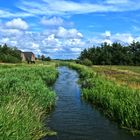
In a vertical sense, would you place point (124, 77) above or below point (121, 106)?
below

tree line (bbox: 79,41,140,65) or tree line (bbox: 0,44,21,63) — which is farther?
tree line (bbox: 79,41,140,65)

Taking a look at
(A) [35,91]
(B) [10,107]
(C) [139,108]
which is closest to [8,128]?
(B) [10,107]

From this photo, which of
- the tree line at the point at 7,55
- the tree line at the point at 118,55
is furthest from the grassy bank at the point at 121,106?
the tree line at the point at 118,55

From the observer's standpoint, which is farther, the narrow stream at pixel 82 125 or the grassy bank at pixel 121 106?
the grassy bank at pixel 121 106

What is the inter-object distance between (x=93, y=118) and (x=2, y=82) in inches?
274

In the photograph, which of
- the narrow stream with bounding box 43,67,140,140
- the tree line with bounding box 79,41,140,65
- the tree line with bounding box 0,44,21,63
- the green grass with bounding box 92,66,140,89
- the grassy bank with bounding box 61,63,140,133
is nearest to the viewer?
the narrow stream with bounding box 43,67,140,140

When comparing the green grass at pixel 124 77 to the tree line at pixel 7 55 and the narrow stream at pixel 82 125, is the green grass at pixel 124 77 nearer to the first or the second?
the narrow stream at pixel 82 125

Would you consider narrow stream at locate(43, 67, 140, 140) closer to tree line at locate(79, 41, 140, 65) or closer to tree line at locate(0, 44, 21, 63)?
tree line at locate(0, 44, 21, 63)

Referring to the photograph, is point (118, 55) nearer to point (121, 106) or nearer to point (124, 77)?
point (124, 77)

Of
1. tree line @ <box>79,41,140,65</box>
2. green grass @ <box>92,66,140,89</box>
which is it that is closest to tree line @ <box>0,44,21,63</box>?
tree line @ <box>79,41,140,65</box>

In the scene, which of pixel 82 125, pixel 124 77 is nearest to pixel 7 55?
pixel 124 77

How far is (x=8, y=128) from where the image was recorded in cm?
1122

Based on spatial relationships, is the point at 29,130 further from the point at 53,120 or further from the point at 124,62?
the point at 124,62

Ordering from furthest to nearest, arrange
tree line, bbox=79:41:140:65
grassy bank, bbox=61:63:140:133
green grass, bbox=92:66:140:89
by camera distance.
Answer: tree line, bbox=79:41:140:65 → green grass, bbox=92:66:140:89 → grassy bank, bbox=61:63:140:133
